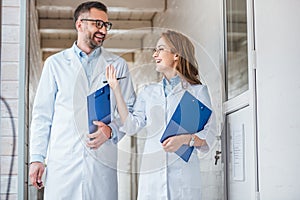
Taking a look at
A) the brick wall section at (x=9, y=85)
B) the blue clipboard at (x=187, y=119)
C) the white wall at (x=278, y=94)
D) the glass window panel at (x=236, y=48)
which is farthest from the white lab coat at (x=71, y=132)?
the white wall at (x=278, y=94)

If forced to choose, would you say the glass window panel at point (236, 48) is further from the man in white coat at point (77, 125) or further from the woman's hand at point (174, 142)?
the man in white coat at point (77, 125)

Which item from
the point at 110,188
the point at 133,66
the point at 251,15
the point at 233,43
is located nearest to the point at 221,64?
the point at 233,43

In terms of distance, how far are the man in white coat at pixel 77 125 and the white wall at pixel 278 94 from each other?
70cm

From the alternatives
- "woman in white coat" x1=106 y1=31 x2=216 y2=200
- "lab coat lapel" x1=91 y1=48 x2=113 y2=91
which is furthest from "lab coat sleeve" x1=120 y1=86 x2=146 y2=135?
"lab coat lapel" x1=91 y1=48 x2=113 y2=91

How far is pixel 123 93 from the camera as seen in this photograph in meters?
2.44

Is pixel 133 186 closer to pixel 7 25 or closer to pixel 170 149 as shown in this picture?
pixel 170 149

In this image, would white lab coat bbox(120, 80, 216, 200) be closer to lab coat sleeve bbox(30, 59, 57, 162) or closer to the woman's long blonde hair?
the woman's long blonde hair

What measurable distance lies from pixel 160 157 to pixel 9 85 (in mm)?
887

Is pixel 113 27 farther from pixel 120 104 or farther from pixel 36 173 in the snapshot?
pixel 36 173

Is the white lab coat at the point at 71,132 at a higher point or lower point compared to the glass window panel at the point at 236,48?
lower

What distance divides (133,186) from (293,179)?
808mm

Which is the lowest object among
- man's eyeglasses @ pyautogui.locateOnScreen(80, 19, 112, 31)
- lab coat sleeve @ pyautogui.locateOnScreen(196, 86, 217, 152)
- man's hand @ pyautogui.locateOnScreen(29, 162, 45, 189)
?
man's hand @ pyautogui.locateOnScreen(29, 162, 45, 189)

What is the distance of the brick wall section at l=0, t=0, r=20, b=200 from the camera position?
2.41 meters

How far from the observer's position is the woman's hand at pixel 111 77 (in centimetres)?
245
